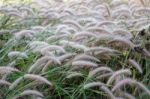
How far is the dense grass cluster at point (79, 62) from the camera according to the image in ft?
9.66

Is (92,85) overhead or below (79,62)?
below

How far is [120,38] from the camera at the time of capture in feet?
10.4

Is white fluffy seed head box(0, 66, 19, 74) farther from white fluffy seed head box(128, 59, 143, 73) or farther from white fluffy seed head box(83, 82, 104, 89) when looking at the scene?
white fluffy seed head box(128, 59, 143, 73)

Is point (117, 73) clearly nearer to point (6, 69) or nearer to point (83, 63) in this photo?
point (83, 63)

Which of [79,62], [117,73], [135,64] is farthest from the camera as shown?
[135,64]

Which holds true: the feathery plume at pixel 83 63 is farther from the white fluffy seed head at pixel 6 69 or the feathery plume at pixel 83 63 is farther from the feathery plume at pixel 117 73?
the white fluffy seed head at pixel 6 69

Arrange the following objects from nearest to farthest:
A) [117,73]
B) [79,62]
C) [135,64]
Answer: [117,73] < [79,62] < [135,64]

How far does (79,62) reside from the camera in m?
2.95

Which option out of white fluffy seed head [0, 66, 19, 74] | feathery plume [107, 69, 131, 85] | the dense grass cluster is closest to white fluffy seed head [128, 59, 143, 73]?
the dense grass cluster

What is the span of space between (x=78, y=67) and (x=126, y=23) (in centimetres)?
85

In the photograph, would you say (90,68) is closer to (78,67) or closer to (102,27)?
(78,67)

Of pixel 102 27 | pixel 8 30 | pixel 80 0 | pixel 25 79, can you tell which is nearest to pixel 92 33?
pixel 102 27

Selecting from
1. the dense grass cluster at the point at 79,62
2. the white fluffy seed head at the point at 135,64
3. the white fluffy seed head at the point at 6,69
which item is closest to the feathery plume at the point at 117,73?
the dense grass cluster at the point at 79,62

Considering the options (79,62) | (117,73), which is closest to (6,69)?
(79,62)
